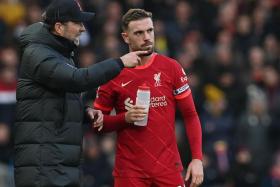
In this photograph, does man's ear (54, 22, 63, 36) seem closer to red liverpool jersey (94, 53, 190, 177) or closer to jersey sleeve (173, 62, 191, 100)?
red liverpool jersey (94, 53, 190, 177)

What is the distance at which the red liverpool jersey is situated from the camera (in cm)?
857

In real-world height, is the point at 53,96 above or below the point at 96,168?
above

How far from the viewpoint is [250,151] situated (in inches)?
583

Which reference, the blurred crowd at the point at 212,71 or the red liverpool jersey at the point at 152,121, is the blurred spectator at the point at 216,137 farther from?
the red liverpool jersey at the point at 152,121

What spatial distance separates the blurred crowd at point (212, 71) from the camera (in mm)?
14164

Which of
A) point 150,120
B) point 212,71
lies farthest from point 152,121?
point 212,71

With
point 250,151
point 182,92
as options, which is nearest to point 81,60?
point 250,151

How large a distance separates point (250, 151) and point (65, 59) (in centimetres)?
724

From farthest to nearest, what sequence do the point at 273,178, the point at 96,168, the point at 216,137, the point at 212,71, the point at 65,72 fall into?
the point at 212,71
the point at 216,137
the point at 273,178
the point at 96,168
the point at 65,72

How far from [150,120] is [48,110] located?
105 cm

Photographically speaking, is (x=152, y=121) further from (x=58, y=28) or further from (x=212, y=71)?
(x=212, y=71)

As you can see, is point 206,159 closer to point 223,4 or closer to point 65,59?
point 223,4

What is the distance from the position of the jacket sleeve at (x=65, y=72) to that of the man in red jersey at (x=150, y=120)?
0.70 metres

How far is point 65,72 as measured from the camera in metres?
7.80
